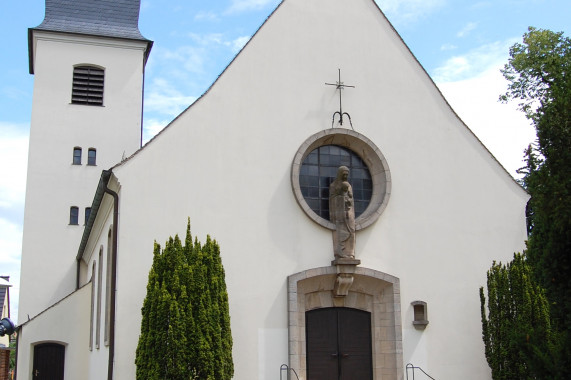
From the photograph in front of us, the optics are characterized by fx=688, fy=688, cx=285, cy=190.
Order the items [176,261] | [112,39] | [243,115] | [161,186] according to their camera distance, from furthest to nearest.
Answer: [112,39] → [243,115] → [161,186] → [176,261]

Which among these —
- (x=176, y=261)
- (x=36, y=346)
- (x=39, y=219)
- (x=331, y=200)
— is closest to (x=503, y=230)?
(x=331, y=200)

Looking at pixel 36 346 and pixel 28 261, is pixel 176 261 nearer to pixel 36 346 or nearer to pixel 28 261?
pixel 36 346

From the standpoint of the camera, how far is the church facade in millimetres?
13102

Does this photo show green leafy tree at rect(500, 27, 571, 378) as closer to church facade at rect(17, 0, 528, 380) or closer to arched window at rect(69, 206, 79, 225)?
church facade at rect(17, 0, 528, 380)

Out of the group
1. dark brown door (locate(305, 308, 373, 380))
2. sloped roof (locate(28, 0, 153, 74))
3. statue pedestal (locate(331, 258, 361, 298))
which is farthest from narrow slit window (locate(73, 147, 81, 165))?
statue pedestal (locate(331, 258, 361, 298))

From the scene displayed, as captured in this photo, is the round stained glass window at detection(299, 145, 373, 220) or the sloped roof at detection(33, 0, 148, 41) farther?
the sloped roof at detection(33, 0, 148, 41)

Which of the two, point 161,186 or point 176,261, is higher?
point 161,186

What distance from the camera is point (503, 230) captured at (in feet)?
49.6

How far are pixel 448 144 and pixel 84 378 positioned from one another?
37.5ft

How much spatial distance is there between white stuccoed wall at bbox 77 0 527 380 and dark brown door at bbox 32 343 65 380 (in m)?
8.30

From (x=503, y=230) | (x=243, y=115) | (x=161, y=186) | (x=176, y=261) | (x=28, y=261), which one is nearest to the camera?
(x=176, y=261)

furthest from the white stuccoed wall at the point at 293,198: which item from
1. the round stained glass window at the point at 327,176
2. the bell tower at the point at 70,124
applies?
the bell tower at the point at 70,124

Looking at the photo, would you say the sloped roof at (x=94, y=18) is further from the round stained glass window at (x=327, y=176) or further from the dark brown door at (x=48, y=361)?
the round stained glass window at (x=327, y=176)

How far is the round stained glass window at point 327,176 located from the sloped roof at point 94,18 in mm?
14176
